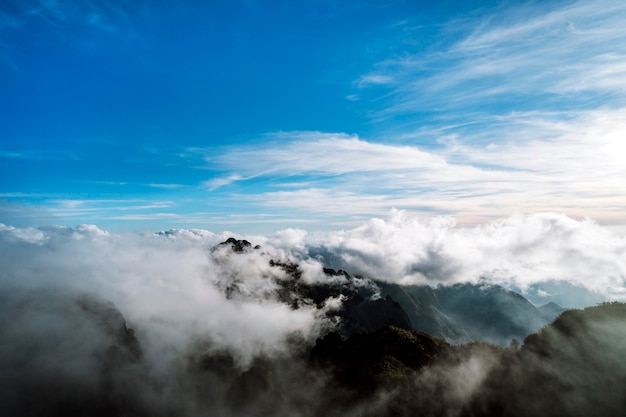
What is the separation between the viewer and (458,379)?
332ft

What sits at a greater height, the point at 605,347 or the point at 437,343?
the point at 605,347

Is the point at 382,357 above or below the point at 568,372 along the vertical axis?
below

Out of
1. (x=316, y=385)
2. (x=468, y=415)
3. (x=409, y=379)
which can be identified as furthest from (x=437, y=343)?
(x=468, y=415)

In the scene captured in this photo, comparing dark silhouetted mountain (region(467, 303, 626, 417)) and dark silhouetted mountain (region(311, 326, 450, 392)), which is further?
dark silhouetted mountain (region(311, 326, 450, 392))

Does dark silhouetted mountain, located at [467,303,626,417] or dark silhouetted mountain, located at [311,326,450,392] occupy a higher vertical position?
dark silhouetted mountain, located at [467,303,626,417]

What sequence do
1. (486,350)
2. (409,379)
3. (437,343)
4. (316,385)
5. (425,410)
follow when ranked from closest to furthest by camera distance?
1. (425,410)
2. (486,350)
3. (409,379)
4. (437,343)
5. (316,385)

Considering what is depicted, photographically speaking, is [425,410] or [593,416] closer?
[593,416]

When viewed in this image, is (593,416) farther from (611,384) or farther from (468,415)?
(468,415)

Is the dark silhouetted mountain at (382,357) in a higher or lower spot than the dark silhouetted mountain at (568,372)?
lower

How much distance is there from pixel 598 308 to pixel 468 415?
1742 inches

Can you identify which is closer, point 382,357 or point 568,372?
point 568,372

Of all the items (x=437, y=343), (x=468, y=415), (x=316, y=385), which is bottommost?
(x=316, y=385)

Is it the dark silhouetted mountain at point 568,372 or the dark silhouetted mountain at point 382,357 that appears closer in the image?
the dark silhouetted mountain at point 568,372

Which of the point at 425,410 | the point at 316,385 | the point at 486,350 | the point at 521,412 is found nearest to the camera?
the point at 521,412
